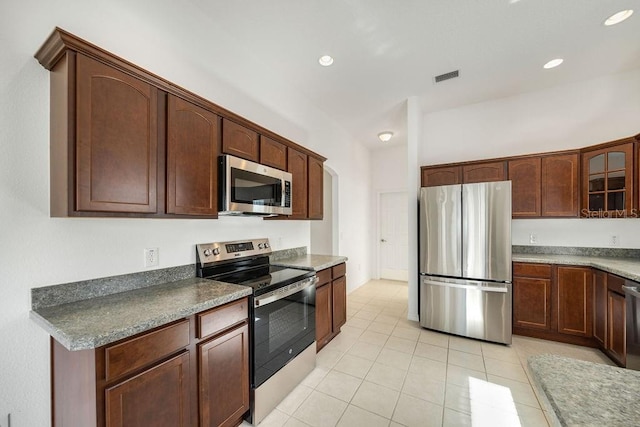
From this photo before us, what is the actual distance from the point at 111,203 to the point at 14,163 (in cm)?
50

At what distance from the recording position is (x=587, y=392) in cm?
63

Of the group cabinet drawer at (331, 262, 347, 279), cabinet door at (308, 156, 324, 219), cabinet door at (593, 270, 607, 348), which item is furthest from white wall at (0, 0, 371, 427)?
cabinet door at (593, 270, 607, 348)

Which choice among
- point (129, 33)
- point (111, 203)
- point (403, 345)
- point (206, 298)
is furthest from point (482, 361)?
point (129, 33)

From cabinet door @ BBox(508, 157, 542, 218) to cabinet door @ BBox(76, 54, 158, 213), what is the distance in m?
3.91

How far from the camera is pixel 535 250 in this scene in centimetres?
345

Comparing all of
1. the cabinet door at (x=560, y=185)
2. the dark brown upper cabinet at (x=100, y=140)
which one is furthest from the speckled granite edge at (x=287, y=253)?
the cabinet door at (x=560, y=185)

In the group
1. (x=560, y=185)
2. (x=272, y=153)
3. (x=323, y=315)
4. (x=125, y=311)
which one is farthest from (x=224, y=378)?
(x=560, y=185)

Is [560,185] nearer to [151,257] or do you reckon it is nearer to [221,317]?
[221,317]

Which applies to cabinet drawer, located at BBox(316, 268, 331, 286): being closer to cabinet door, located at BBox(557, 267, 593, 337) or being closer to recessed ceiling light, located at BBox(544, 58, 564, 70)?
cabinet door, located at BBox(557, 267, 593, 337)

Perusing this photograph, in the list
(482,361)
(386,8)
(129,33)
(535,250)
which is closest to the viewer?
(129,33)

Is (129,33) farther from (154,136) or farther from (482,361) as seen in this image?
(482,361)

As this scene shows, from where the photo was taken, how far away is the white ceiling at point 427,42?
6.89ft

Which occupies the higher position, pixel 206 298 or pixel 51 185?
pixel 51 185

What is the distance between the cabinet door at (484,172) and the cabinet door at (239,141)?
2875 millimetres
